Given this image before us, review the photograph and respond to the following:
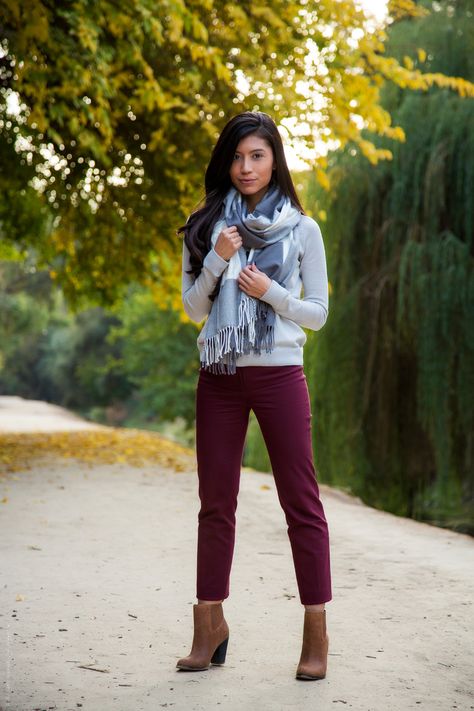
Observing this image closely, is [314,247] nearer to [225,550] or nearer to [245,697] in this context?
[225,550]

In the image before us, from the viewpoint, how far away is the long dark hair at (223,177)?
3.40 meters

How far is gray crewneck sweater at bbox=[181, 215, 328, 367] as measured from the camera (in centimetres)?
329

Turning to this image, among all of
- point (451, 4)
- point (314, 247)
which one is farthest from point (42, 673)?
point (451, 4)

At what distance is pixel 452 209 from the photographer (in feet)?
35.0

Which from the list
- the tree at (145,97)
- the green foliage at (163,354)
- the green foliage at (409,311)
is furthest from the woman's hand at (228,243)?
the green foliage at (163,354)

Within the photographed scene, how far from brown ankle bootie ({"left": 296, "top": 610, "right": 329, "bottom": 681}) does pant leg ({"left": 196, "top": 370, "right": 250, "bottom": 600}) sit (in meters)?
0.34

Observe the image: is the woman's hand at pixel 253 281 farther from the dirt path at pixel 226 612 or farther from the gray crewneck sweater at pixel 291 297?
the dirt path at pixel 226 612

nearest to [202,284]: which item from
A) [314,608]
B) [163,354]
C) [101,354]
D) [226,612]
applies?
[314,608]

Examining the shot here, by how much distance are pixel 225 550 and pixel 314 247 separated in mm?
1122

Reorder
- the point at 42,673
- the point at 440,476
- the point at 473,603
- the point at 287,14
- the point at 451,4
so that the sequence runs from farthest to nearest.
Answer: the point at 451,4
the point at 440,476
the point at 287,14
the point at 473,603
the point at 42,673

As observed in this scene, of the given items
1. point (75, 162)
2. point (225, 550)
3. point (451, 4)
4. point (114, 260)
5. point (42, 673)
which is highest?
point (451, 4)

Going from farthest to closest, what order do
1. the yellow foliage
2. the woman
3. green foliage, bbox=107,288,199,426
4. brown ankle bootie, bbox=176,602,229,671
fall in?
green foliage, bbox=107,288,199,426 < the yellow foliage < brown ankle bootie, bbox=176,602,229,671 < the woman

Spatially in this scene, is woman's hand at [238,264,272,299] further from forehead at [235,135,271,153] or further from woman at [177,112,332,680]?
forehead at [235,135,271,153]

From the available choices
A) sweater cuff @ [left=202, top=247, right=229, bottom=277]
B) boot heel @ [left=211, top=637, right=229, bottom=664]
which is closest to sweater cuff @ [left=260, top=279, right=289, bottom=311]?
sweater cuff @ [left=202, top=247, right=229, bottom=277]
